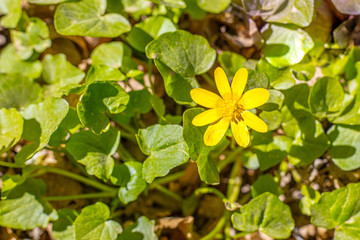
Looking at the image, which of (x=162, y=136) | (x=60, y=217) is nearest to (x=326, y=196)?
(x=162, y=136)

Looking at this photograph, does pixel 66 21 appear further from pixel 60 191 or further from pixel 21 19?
pixel 60 191

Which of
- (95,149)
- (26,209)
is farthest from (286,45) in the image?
(26,209)

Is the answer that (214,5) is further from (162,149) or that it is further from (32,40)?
(32,40)

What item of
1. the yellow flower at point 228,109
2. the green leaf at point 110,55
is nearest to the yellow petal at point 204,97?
the yellow flower at point 228,109

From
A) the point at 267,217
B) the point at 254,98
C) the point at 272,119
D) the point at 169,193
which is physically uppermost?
the point at 254,98

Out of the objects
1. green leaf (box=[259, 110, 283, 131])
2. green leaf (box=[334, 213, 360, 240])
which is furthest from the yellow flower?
green leaf (box=[334, 213, 360, 240])

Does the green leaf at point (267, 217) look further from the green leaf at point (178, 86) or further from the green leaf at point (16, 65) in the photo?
the green leaf at point (16, 65)
